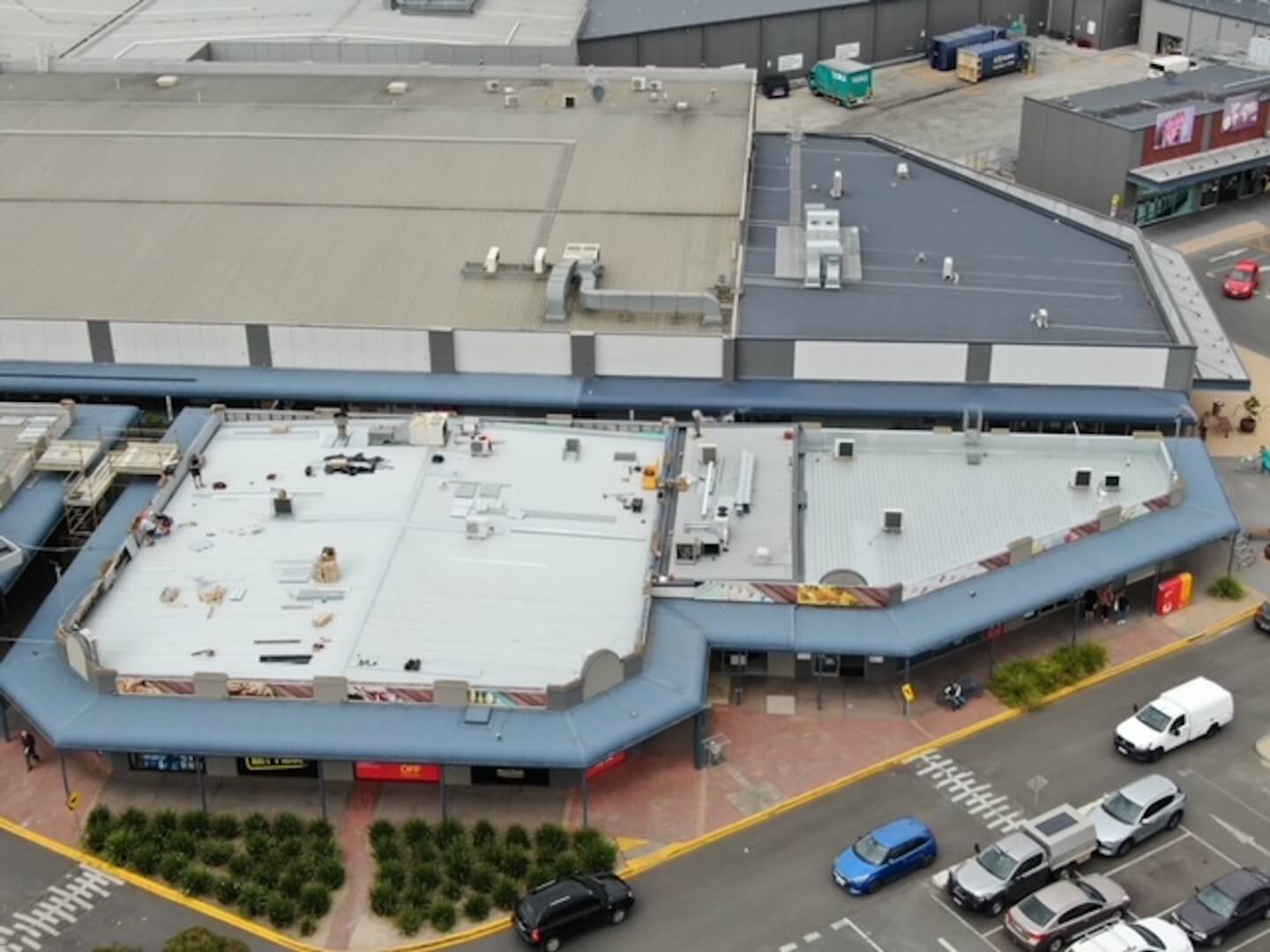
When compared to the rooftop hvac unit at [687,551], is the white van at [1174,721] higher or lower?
lower

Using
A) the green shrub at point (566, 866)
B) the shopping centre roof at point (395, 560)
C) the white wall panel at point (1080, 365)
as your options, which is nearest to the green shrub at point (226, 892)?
the shopping centre roof at point (395, 560)

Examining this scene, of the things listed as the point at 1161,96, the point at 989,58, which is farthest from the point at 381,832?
the point at 989,58

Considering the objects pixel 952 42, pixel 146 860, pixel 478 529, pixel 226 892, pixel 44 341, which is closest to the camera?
pixel 226 892

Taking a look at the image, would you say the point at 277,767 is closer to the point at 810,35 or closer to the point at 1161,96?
the point at 1161,96

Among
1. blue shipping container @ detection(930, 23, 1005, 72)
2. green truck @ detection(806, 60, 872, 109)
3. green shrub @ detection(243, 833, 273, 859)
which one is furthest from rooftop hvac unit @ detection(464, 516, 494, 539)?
blue shipping container @ detection(930, 23, 1005, 72)

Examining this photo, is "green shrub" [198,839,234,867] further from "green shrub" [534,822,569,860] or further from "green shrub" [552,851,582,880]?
"green shrub" [552,851,582,880]

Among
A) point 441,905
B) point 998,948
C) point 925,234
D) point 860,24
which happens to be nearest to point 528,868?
point 441,905

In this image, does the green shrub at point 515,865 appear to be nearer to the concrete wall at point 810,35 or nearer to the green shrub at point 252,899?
the green shrub at point 252,899
